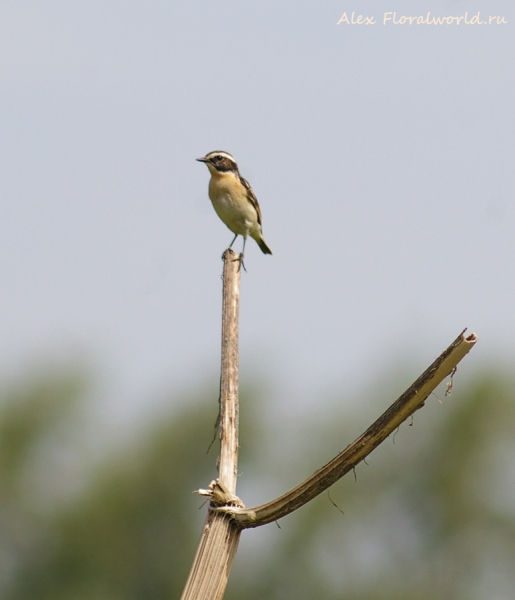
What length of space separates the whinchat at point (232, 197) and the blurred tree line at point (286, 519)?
2230cm

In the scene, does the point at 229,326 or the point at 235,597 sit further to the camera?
the point at 235,597

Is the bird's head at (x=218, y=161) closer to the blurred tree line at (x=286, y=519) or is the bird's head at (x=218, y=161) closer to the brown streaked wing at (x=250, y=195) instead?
the brown streaked wing at (x=250, y=195)

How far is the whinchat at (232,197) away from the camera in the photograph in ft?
47.2

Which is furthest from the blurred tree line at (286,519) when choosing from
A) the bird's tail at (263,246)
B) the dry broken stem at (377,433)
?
the dry broken stem at (377,433)

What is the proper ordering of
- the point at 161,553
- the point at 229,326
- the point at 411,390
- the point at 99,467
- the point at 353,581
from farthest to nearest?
the point at 99,467
the point at 161,553
the point at 353,581
the point at 229,326
the point at 411,390

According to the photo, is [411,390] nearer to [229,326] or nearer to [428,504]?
[229,326]

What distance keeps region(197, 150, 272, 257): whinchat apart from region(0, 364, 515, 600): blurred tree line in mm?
22303

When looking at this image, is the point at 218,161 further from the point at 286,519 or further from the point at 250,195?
the point at 286,519

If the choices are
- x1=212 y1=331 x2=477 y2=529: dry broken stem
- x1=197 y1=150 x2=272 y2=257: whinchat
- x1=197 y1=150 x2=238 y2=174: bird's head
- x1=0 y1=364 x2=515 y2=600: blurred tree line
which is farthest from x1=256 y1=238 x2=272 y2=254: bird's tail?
x1=0 y1=364 x2=515 y2=600: blurred tree line

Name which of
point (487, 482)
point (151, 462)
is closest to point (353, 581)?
point (487, 482)

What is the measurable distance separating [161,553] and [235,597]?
3.24 metres

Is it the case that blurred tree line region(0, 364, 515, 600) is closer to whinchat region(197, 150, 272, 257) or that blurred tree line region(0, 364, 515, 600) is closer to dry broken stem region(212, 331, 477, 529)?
whinchat region(197, 150, 272, 257)

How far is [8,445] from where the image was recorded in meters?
42.9

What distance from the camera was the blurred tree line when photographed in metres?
38.2
